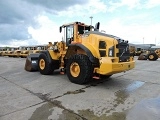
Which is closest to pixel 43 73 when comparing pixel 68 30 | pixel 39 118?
pixel 68 30

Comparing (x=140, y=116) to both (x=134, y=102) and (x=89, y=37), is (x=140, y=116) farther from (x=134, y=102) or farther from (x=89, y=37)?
(x=89, y=37)

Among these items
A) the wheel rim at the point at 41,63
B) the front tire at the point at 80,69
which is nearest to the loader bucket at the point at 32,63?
the wheel rim at the point at 41,63

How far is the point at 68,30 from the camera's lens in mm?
7781

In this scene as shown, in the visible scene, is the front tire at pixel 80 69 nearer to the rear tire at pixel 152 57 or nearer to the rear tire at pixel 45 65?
the rear tire at pixel 45 65

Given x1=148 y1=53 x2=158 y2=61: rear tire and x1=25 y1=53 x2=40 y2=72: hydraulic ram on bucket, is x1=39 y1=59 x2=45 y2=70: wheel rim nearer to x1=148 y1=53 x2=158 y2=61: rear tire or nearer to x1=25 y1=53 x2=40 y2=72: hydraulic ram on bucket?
x1=25 y1=53 x2=40 y2=72: hydraulic ram on bucket

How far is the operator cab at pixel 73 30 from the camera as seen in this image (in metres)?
7.45

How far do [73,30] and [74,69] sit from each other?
66.5 inches

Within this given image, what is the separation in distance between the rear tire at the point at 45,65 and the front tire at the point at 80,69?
1.61 metres

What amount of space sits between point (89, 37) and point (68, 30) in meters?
1.59

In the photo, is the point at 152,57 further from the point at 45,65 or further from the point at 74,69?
the point at 74,69

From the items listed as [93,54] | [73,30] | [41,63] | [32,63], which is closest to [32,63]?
[32,63]

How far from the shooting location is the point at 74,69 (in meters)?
6.81

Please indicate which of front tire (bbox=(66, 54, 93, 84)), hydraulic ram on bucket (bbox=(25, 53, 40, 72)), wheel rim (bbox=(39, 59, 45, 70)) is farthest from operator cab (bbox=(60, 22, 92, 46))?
hydraulic ram on bucket (bbox=(25, 53, 40, 72))

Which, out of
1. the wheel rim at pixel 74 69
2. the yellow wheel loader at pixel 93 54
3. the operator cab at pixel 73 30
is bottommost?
the wheel rim at pixel 74 69
